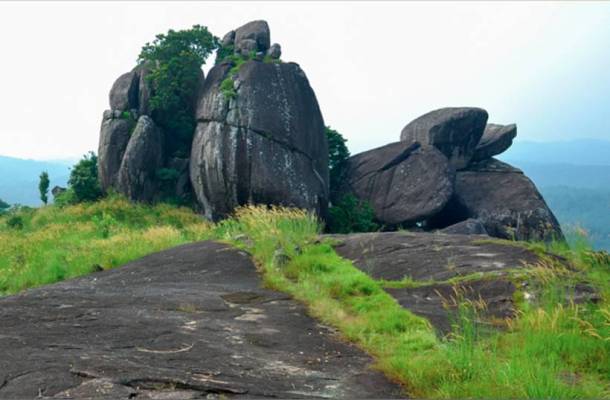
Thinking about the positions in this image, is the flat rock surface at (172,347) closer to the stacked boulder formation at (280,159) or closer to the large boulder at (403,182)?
the stacked boulder formation at (280,159)

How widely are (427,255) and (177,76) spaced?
25059 millimetres

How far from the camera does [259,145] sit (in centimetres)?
3083

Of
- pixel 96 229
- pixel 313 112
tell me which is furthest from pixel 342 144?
pixel 96 229

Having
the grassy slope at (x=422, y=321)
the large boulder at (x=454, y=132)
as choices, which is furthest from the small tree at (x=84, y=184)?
the large boulder at (x=454, y=132)

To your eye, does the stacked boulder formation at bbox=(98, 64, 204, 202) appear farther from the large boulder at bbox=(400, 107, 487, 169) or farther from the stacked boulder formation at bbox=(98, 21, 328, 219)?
the large boulder at bbox=(400, 107, 487, 169)

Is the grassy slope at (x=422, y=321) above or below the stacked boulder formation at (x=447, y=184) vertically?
below

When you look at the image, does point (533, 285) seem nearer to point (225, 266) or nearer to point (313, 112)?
point (225, 266)

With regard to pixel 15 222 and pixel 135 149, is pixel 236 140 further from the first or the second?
pixel 15 222

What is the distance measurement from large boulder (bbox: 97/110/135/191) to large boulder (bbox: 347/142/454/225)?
42.7ft

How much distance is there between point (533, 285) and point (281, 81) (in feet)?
81.6

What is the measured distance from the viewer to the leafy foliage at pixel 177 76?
34.4 m

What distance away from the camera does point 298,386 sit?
5828 mm

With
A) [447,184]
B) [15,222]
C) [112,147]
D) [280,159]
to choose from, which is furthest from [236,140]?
[15,222]

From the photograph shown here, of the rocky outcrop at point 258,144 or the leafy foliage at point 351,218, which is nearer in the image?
the rocky outcrop at point 258,144
